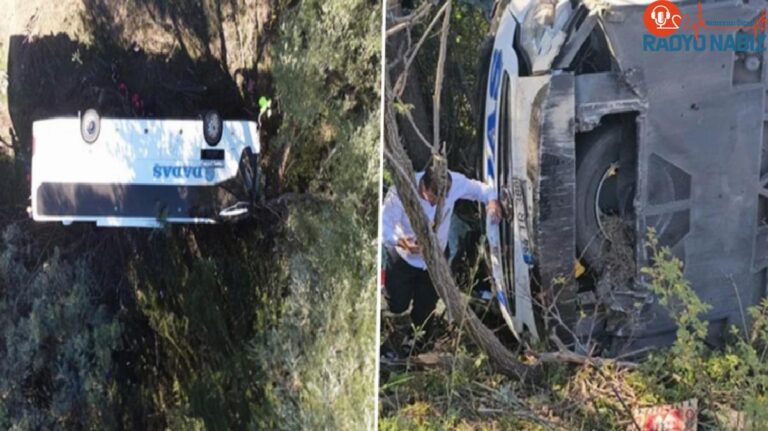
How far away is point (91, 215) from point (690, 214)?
1294 millimetres

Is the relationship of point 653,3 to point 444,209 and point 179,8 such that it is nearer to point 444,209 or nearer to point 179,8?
point 444,209

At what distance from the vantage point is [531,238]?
176 cm

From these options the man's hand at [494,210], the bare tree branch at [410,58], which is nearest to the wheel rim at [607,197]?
the man's hand at [494,210]

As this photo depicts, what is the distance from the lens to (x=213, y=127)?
2.01m

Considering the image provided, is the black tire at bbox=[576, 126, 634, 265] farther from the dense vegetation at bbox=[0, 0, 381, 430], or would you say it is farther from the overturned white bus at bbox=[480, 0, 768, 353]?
the dense vegetation at bbox=[0, 0, 381, 430]

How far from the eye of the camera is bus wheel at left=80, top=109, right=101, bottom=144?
2.05m

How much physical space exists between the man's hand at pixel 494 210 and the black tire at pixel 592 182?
16 cm

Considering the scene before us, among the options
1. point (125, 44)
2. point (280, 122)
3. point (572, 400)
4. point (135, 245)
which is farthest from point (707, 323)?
point (125, 44)

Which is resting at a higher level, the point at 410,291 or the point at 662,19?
the point at 662,19

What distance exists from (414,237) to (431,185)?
112 mm

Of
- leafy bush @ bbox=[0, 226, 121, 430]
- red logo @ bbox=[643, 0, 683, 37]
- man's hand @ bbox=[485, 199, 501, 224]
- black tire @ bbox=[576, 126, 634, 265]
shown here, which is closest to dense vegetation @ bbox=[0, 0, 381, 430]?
leafy bush @ bbox=[0, 226, 121, 430]

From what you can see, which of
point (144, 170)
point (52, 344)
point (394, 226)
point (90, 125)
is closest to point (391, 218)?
point (394, 226)

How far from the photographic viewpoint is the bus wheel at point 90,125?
6.74 feet

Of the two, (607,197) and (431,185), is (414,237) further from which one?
(607,197)
